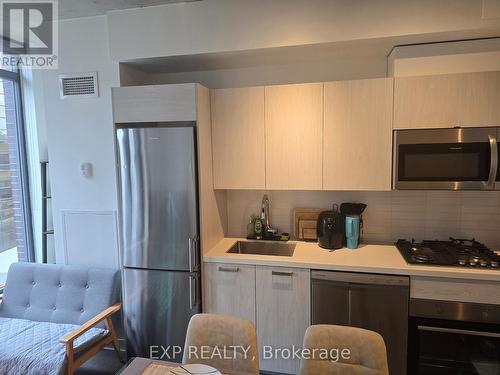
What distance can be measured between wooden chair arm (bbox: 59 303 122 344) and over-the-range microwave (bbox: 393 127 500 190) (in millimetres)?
2243

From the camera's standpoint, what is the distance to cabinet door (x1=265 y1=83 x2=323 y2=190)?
A: 7.87 feet

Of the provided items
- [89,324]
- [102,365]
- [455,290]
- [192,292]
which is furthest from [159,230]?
[455,290]

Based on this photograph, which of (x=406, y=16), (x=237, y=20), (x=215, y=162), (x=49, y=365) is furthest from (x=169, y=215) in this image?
(x=406, y=16)

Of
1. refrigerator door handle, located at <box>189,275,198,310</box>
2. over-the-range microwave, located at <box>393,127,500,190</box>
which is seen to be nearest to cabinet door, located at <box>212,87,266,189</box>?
refrigerator door handle, located at <box>189,275,198,310</box>

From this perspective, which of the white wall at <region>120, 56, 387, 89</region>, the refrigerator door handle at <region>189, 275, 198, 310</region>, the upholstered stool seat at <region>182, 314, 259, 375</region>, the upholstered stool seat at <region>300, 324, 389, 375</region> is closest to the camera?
the upholstered stool seat at <region>300, 324, 389, 375</region>

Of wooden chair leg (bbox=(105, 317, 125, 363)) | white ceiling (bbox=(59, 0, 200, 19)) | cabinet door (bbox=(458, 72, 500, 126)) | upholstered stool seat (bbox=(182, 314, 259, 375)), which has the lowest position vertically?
wooden chair leg (bbox=(105, 317, 125, 363))

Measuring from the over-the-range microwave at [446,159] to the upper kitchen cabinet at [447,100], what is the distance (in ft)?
0.21

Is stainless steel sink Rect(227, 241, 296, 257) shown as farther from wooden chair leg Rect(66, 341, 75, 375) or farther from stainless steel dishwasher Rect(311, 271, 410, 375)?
wooden chair leg Rect(66, 341, 75, 375)

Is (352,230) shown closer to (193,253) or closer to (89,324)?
(193,253)

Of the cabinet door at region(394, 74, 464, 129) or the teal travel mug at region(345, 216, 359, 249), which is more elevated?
the cabinet door at region(394, 74, 464, 129)

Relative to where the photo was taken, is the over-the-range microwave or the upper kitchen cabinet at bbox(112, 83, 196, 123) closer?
the over-the-range microwave

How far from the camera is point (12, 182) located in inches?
125

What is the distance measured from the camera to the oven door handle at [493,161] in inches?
81.4

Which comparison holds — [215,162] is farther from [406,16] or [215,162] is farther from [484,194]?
[484,194]
